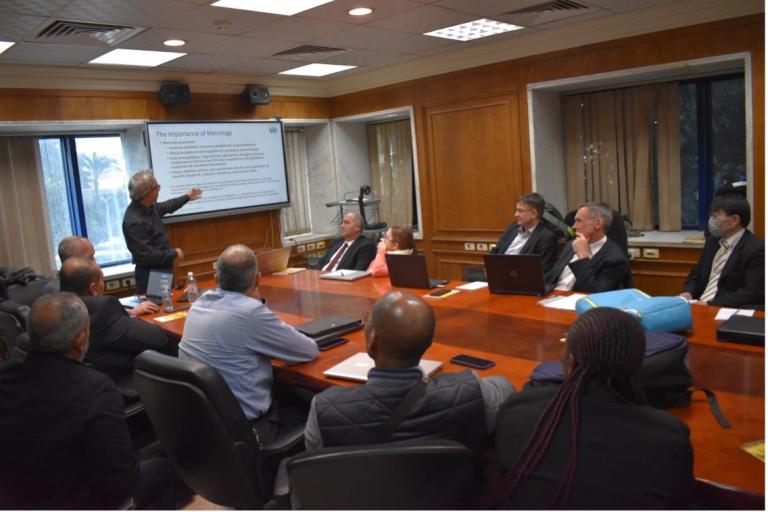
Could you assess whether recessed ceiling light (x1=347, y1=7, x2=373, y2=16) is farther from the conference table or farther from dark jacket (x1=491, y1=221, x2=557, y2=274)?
dark jacket (x1=491, y1=221, x2=557, y2=274)

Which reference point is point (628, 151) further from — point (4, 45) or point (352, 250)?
point (4, 45)

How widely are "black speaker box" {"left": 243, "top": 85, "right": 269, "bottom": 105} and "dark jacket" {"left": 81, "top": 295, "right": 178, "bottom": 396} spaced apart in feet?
11.8

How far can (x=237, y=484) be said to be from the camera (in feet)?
6.64

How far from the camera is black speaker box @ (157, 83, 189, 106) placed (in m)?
5.50

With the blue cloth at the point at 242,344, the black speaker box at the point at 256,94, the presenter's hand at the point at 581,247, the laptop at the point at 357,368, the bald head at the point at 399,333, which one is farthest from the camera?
the black speaker box at the point at 256,94

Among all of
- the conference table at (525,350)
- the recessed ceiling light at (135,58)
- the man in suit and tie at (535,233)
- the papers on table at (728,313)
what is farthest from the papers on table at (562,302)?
the recessed ceiling light at (135,58)

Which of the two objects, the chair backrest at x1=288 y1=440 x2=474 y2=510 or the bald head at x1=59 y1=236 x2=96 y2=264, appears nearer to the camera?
the chair backrest at x1=288 y1=440 x2=474 y2=510

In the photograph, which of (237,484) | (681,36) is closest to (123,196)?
(237,484)

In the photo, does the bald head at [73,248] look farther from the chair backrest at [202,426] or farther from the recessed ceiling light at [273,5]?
the chair backrest at [202,426]

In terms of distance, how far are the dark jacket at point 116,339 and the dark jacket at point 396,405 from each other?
1648 millimetres

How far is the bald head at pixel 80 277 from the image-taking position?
2885mm

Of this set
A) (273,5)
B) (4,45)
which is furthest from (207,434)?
(4,45)

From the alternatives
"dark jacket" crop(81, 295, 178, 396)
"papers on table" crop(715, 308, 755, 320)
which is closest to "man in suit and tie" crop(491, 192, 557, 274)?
"papers on table" crop(715, 308, 755, 320)

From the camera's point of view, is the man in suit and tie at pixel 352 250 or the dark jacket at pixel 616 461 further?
the man in suit and tie at pixel 352 250
